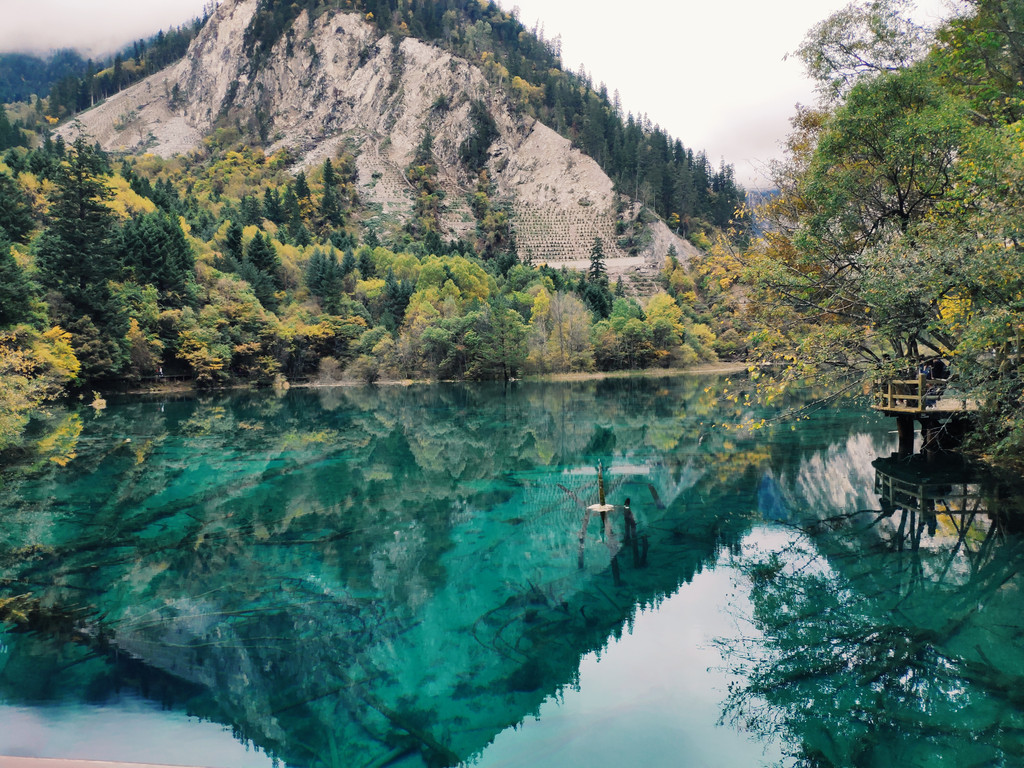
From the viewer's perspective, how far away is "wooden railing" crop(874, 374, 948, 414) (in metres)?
16.7

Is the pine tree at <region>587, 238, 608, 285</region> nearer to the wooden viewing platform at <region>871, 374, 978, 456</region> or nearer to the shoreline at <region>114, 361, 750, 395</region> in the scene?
the shoreline at <region>114, 361, 750, 395</region>

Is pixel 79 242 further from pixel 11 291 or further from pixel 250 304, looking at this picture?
pixel 250 304

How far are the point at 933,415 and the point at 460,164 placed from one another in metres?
143

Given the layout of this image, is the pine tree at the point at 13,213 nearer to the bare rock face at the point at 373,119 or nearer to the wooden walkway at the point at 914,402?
the wooden walkway at the point at 914,402

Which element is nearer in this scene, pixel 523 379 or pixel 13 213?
pixel 13 213

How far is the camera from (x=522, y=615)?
31.3 ft

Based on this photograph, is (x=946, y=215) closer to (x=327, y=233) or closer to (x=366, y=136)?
(x=327, y=233)

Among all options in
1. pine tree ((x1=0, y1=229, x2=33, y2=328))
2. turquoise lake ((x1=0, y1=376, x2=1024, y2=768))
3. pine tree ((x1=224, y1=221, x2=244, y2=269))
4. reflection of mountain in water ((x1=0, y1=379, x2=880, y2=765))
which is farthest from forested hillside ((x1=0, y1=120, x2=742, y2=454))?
turquoise lake ((x1=0, y1=376, x2=1024, y2=768))

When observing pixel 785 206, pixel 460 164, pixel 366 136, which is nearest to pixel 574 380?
pixel 785 206

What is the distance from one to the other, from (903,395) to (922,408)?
778mm

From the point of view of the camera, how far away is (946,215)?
41.5 feet

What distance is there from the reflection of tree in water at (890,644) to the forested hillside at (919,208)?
291 cm

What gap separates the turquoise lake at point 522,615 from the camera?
6.58m

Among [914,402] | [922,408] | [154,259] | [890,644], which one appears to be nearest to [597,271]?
[154,259]
